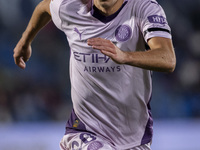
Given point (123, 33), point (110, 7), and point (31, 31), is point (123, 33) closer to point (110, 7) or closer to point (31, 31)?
point (110, 7)

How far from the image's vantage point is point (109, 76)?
267 cm

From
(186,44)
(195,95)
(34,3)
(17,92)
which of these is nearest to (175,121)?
(195,95)

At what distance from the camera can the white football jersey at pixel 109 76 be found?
2.59m

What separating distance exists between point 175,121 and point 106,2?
3.83 m

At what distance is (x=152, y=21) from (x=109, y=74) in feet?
1.52

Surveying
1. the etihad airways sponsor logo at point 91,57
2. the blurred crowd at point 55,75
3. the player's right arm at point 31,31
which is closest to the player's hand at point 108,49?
the etihad airways sponsor logo at point 91,57

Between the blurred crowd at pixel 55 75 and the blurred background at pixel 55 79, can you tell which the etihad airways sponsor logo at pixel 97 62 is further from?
the blurred crowd at pixel 55 75

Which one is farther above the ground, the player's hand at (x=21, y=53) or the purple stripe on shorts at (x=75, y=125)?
the player's hand at (x=21, y=53)

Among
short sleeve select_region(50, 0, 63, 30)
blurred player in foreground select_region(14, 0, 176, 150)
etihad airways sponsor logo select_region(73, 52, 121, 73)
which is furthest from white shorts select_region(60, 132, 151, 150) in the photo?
short sleeve select_region(50, 0, 63, 30)

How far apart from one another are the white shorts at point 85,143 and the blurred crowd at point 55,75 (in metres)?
3.78

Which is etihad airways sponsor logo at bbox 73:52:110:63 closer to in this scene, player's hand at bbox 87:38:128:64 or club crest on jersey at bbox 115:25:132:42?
club crest on jersey at bbox 115:25:132:42

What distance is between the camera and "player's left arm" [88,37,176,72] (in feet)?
6.90

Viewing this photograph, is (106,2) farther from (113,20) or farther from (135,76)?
(135,76)

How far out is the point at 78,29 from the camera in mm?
2752
